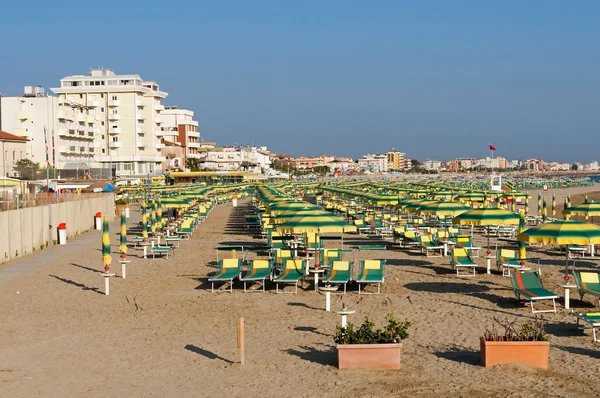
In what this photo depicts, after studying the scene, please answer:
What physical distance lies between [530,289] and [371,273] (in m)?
3.26

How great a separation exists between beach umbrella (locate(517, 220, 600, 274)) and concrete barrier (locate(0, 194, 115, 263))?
Answer: 13737 millimetres

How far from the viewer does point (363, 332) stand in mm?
8805

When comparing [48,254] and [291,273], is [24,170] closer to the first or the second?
[48,254]

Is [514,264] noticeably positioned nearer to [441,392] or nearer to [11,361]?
[441,392]

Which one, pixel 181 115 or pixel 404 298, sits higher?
pixel 181 115

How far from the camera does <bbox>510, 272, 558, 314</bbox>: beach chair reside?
12.1 m

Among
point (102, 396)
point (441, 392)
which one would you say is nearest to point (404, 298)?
point (441, 392)

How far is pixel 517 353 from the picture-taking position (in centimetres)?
859

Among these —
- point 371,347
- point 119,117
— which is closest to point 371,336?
point 371,347

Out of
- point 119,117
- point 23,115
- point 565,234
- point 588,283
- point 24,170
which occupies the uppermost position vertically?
point 119,117

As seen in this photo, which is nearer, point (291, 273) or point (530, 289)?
point (530, 289)

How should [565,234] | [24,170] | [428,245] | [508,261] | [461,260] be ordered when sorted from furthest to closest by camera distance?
[24,170], [428,245], [461,260], [508,261], [565,234]

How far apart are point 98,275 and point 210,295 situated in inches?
175

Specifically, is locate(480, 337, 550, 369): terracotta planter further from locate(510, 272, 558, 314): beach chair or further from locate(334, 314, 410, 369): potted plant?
locate(510, 272, 558, 314): beach chair
